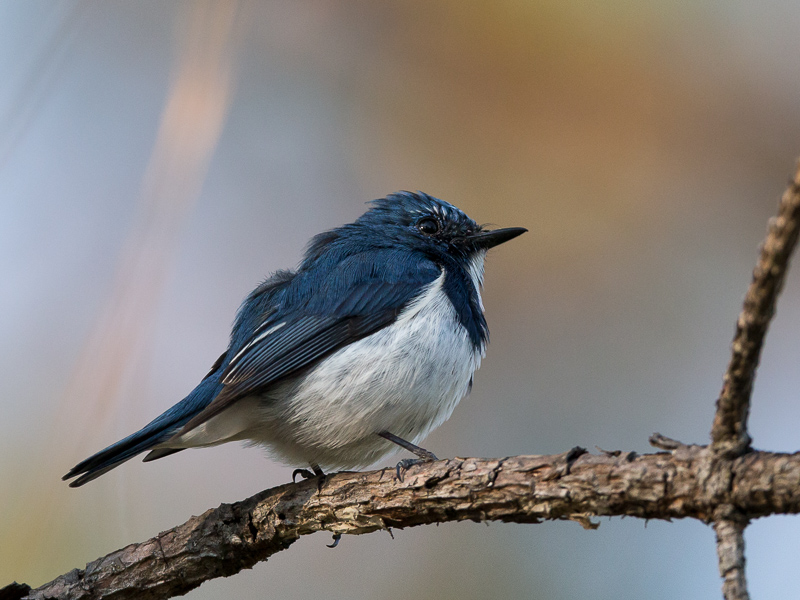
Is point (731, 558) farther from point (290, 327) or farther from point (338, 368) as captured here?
point (290, 327)

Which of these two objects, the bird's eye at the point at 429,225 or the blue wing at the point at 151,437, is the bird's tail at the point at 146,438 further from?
the bird's eye at the point at 429,225

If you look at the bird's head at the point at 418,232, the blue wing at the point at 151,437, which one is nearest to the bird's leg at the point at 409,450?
the blue wing at the point at 151,437

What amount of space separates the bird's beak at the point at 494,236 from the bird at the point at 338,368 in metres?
0.33

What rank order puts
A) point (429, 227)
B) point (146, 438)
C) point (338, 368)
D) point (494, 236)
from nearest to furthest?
point (146, 438)
point (338, 368)
point (494, 236)
point (429, 227)

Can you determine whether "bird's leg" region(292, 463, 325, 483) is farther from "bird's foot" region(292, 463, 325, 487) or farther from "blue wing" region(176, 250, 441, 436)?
"blue wing" region(176, 250, 441, 436)

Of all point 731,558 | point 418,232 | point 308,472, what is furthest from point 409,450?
point 731,558

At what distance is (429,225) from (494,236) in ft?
1.28

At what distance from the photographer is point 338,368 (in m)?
3.37

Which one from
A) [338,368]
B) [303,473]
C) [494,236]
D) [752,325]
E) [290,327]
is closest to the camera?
[752,325]

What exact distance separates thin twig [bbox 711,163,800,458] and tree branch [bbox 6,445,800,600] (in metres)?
0.07

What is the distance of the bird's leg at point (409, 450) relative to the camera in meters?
2.75

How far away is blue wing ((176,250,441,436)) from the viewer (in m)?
3.39

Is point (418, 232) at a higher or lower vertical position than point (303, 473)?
higher

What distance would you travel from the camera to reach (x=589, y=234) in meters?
5.53
